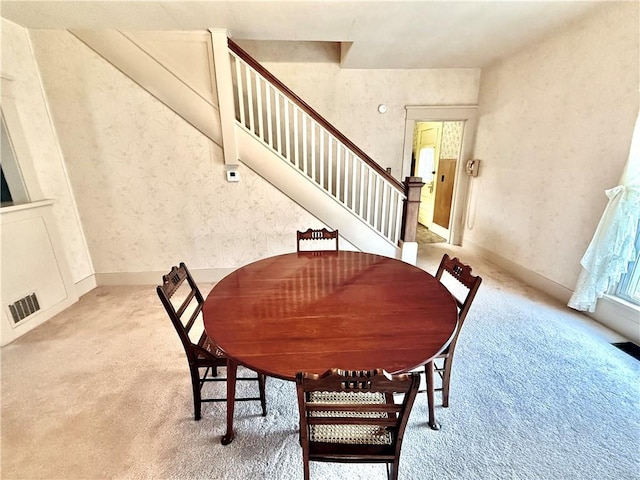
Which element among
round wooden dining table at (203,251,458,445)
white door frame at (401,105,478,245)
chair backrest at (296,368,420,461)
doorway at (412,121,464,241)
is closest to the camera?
chair backrest at (296,368,420,461)

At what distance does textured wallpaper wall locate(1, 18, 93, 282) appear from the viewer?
8.01 ft

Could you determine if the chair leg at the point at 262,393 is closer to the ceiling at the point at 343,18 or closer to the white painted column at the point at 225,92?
the white painted column at the point at 225,92

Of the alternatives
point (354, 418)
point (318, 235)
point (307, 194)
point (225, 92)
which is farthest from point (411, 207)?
point (354, 418)

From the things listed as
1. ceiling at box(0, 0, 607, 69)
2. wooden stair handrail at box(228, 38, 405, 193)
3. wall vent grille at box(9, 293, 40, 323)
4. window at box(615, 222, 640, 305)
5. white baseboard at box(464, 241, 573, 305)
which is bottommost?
white baseboard at box(464, 241, 573, 305)

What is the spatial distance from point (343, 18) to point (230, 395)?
301 cm

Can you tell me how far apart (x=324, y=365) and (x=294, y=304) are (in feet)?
1.44

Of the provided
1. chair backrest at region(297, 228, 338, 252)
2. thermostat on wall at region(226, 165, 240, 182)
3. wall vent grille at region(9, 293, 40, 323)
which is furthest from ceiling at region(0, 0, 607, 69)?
wall vent grille at region(9, 293, 40, 323)

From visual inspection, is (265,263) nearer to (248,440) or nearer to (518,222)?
(248,440)

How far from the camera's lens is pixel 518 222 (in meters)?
3.40

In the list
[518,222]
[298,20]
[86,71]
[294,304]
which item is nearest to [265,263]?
[294,304]

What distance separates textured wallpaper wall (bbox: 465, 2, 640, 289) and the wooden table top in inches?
84.6

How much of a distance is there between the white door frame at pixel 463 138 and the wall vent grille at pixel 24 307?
459 cm

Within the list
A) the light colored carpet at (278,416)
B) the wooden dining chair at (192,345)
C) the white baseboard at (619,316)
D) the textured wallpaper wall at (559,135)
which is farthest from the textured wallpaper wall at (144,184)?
the white baseboard at (619,316)

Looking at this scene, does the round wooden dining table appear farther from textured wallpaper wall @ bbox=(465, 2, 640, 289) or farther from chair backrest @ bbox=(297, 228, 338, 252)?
textured wallpaper wall @ bbox=(465, 2, 640, 289)
